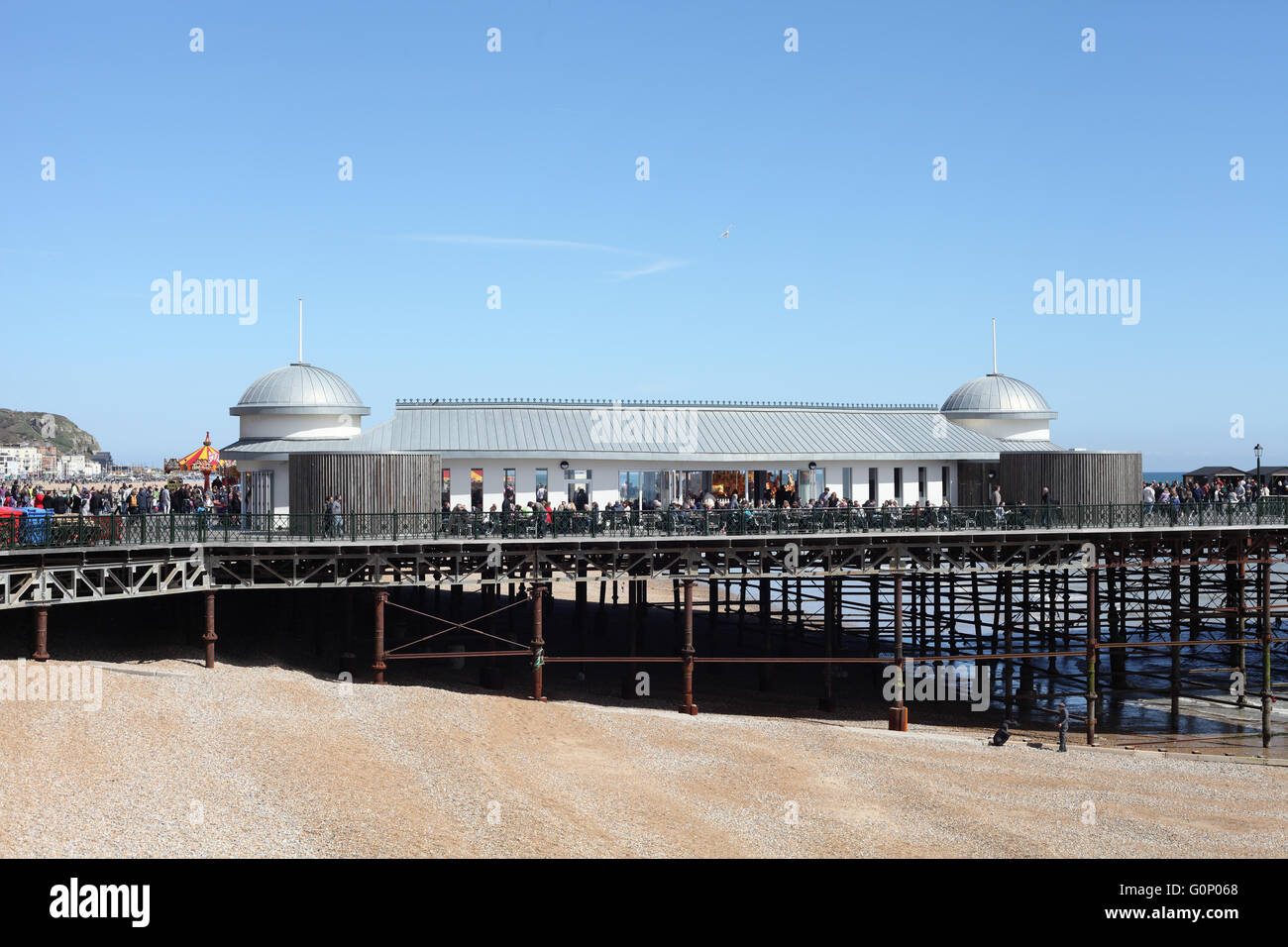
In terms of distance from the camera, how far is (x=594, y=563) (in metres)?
35.2

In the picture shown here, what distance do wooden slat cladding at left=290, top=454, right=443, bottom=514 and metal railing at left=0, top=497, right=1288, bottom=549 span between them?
0.49 meters

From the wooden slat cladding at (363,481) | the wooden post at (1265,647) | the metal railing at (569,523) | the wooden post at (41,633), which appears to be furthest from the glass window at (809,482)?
the wooden post at (41,633)

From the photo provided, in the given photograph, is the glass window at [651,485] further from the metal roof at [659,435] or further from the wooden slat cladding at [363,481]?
the wooden slat cladding at [363,481]

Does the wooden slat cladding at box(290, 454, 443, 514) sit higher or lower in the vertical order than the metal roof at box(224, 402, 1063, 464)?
lower

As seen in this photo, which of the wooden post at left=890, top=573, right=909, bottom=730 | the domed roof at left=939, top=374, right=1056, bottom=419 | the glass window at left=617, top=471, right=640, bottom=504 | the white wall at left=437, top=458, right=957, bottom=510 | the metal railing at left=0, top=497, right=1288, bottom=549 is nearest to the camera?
the metal railing at left=0, top=497, right=1288, bottom=549

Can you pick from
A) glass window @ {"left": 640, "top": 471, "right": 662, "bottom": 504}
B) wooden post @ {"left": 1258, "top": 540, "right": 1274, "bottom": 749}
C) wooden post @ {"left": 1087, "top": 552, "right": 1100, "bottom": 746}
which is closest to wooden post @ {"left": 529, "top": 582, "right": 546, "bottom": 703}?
glass window @ {"left": 640, "top": 471, "right": 662, "bottom": 504}

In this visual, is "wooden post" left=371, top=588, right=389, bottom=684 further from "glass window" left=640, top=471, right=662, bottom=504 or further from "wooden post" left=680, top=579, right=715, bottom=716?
"glass window" left=640, top=471, right=662, bottom=504

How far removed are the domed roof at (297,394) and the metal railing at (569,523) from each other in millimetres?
5507

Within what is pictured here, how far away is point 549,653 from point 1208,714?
23409 mm

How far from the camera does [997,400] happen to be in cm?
4644

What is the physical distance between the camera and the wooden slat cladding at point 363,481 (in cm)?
3322

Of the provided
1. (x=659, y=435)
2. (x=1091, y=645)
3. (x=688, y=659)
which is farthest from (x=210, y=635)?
(x=1091, y=645)

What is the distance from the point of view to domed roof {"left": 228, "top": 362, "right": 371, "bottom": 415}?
38.3 meters
